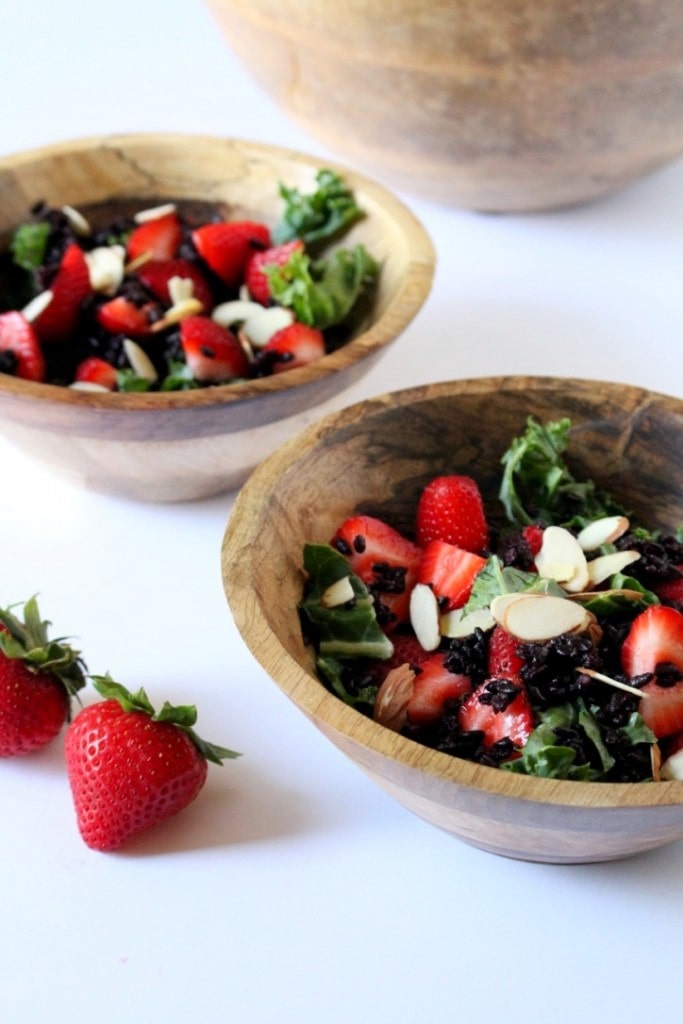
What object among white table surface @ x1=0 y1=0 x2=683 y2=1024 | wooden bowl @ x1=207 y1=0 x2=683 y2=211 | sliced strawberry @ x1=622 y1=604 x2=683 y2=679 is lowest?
white table surface @ x1=0 y1=0 x2=683 y2=1024

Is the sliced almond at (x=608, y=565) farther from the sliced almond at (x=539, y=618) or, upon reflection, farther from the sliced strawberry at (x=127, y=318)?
the sliced strawberry at (x=127, y=318)

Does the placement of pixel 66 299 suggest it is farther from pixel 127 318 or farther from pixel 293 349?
pixel 293 349

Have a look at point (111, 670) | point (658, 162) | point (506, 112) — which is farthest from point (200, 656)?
point (658, 162)

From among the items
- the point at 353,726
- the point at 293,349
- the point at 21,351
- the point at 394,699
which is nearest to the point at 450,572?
the point at 394,699

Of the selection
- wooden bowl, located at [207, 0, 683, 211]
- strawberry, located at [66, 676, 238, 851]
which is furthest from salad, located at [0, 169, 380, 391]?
strawberry, located at [66, 676, 238, 851]

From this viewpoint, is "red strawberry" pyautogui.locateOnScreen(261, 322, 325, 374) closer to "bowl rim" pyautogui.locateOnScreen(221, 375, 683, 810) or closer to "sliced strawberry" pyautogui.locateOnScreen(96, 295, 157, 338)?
"sliced strawberry" pyautogui.locateOnScreen(96, 295, 157, 338)

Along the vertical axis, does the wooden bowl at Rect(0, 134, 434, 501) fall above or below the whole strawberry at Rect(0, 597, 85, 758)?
above

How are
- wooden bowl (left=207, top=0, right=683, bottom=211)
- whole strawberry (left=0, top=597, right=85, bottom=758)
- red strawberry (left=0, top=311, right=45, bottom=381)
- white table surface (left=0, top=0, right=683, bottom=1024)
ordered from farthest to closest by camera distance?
1. wooden bowl (left=207, top=0, right=683, bottom=211)
2. red strawberry (left=0, top=311, right=45, bottom=381)
3. whole strawberry (left=0, top=597, right=85, bottom=758)
4. white table surface (left=0, top=0, right=683, bottom=1024)

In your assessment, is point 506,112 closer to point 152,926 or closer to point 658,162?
point 658,162
